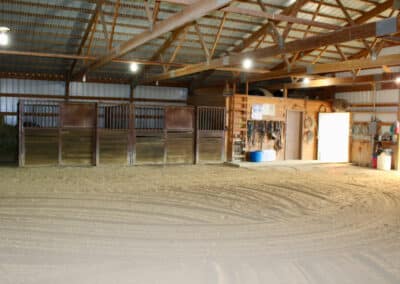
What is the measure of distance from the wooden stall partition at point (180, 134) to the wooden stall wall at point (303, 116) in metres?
1.47

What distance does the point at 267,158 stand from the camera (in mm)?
11133

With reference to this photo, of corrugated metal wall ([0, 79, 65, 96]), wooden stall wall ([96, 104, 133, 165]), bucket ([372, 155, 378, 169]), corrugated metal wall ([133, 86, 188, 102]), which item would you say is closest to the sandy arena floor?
wooden stall wall ([96, 104, 133, 165])

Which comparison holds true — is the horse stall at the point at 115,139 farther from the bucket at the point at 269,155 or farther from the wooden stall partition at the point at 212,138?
the bucket at the point at 269,155

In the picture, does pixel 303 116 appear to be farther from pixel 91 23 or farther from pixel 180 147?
pixel 91 23

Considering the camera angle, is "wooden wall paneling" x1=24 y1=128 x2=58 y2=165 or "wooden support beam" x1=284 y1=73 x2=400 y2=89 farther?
"wooden support beam" x1=284 y1=73 x2=400 y2=89

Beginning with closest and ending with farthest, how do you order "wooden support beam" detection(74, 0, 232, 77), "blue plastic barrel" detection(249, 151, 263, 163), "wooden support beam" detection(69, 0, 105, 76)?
1. "wooden support beam" detection(74, 0, 232, 77)
2. "wooden support beam" detection(69, 0, 105, 76)
3. "blue plastic barrel" detection(249, 151, 263, 163)

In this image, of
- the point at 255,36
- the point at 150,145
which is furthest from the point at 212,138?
the point at 255,36

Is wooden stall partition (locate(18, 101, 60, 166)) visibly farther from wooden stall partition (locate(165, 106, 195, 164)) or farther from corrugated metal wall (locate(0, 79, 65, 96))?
corrugated metal wall (locate(0, 79, 65, 96))

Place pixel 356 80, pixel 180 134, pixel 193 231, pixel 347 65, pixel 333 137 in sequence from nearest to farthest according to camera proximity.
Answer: pixel 193 231, pixel 347 65, pixel 180 134, pixel 356 80, pixel 333 137

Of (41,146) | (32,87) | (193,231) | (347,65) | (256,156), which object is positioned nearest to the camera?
(193,231)

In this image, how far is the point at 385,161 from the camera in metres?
10.5

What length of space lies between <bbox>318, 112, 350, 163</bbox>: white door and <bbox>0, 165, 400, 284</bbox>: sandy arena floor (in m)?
4.74

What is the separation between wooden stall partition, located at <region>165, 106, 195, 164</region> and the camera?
985 cm

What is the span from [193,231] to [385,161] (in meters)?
8.16
